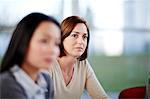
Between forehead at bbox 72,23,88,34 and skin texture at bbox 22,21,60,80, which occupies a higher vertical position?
forehead at bbox 72,23,88,34

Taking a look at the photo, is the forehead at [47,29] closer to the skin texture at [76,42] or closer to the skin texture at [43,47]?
the skin texture at [43,47]

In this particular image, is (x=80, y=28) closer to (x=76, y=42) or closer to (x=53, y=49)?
(x=76, y=42)

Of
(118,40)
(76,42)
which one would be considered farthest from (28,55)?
(118,40)

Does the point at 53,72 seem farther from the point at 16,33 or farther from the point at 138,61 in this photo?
the point at 138,61

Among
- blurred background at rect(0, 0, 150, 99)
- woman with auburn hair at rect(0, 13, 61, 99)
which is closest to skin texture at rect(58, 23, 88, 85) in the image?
woman with auburn hair at rect(0, 13, 61, 99)

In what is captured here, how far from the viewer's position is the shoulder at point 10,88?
0.83 metres

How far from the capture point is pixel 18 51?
81 cm

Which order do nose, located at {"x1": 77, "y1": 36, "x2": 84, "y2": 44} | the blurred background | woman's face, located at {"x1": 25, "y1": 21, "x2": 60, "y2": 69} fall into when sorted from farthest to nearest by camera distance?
the blurred background < nose, located at {"x1": 77, "y1": 36, "x2": 84, "y2": 44} < woman's face, located at {"x1": 25, "y1": 21, "x2": 60, "y2": 69}

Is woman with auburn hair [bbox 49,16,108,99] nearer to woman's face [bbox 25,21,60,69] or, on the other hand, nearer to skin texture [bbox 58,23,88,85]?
skin texture [bbox 58,23,88,85]

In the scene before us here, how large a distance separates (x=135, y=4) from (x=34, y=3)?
871 millimetres

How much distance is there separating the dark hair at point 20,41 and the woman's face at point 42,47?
0.02 m

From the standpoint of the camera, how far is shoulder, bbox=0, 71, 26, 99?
829 mm

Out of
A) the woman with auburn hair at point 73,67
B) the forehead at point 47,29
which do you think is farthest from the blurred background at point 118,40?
the forehead at point 47,29

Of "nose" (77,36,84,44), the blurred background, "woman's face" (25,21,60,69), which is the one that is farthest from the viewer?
the blurred background
